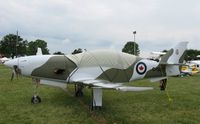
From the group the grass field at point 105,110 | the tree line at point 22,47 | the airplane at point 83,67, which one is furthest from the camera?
the tree line at point 22,47

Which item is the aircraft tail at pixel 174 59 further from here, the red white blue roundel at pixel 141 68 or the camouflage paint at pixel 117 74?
the camouflage paint at pixel 117 74

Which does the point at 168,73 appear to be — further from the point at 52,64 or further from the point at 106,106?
the point at 52,64

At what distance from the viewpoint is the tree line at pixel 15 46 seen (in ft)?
315

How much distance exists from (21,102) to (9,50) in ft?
308

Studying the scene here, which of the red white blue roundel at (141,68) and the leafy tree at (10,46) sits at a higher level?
the leafy tree at (10,46)

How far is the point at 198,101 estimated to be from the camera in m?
10.0

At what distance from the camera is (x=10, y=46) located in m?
99.2

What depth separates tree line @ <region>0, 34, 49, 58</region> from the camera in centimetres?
9612

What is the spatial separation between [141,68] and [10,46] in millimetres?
96997

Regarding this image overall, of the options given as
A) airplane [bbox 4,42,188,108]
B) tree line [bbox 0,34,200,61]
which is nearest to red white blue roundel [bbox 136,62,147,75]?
airplane [bbox 4,42,188,108]

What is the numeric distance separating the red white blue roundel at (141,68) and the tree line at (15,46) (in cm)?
8678

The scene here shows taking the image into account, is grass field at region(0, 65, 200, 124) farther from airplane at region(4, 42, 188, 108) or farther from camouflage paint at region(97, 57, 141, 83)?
camouflage paint at region(97, 57, 141, 83)

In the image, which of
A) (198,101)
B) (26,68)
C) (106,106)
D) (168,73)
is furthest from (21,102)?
(198,101)

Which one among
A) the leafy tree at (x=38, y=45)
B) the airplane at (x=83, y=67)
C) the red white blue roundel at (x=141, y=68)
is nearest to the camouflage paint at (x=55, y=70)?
the airplane at (x=83, y=67)
